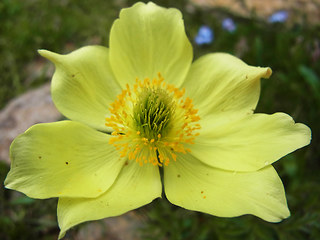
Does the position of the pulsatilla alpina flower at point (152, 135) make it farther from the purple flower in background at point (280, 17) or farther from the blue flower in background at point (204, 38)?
the purple flower in background at point (280, 17)

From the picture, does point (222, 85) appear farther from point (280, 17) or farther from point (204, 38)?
point (280, 17)

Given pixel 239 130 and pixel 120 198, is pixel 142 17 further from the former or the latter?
pixel 120 198

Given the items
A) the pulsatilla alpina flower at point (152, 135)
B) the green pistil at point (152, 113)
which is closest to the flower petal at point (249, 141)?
the pulsatilla alpina flower at point (152, 135)

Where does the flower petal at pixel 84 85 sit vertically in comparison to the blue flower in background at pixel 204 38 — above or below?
above

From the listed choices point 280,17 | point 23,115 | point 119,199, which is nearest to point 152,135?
point 119,199

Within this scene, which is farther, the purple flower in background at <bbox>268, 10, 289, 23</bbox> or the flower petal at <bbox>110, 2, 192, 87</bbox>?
the purple flower in background at <bbox>268, 10, 289, 23</bbox>

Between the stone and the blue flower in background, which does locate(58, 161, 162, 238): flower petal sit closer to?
the stone

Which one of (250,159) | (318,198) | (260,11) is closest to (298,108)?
(318,198)

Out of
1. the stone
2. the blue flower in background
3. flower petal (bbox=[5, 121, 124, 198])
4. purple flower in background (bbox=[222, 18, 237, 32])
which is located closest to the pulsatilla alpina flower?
flower petal (bbox=[5, 121, 124, 198])
